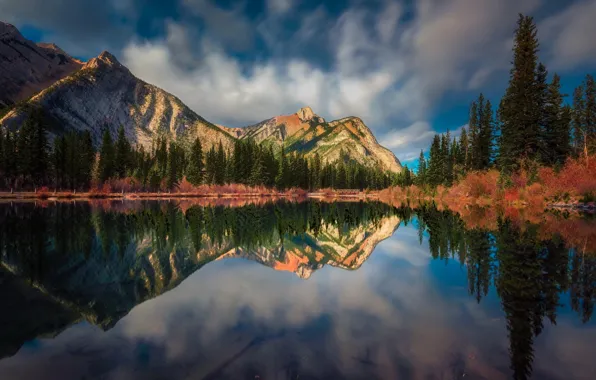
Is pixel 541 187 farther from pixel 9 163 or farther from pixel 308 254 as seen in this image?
pixel 9 163

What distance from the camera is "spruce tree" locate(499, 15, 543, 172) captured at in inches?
1626

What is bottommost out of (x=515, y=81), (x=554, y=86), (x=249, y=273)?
(x=249, y=273)

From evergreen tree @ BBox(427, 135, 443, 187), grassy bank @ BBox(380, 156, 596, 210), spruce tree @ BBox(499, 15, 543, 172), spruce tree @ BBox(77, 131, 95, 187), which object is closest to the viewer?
grassy bank @ BBox(380, 156, 596, 210)

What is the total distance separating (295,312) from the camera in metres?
7.04

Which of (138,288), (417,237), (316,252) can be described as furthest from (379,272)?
(417,237)

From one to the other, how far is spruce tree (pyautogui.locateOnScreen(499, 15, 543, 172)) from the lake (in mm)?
32150

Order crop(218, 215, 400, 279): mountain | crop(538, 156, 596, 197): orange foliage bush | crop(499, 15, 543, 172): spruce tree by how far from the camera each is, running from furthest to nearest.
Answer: crop(499, 15, 543, 172): spruce tree, crop(538, 156, 596, 197): orange foliage bush, crop(218, 215, 400, 279): mountain

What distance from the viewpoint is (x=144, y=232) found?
60.1 ft

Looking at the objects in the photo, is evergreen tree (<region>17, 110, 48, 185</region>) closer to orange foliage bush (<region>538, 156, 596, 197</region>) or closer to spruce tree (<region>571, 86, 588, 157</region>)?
orange foliage bush (<region>538, 156, 596, 197</region>)

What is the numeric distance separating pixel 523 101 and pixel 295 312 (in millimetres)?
47629

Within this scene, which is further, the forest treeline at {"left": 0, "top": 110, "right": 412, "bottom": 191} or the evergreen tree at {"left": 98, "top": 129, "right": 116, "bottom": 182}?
the evergreen tree at {"left": 98, "top": 129, "right": 116, "bottom": 182}

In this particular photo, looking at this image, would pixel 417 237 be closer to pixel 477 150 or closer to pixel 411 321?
pixel 411 321

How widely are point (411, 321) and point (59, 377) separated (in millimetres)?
5662

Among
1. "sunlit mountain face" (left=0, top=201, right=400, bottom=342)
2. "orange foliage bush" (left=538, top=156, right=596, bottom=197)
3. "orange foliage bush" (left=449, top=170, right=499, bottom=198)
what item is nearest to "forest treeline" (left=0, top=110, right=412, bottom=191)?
"sunlit mountain face" (left=0, top=201, right=400, bottom=342)
